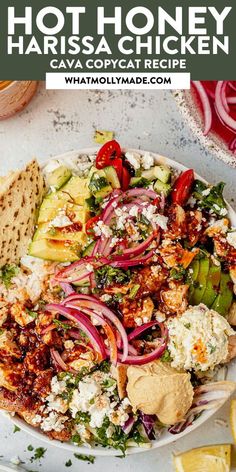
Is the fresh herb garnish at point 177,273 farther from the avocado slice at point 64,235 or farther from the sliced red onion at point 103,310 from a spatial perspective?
the avocado slice at point 64,235

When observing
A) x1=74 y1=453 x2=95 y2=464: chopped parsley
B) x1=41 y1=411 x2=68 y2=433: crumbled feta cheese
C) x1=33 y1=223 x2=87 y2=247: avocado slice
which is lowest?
x1=74 y1=453 x2=95 y2=464: chopped parsley

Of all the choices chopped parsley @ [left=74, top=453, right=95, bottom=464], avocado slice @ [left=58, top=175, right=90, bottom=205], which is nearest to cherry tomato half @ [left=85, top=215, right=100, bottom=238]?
avocado slice @ [left=58, top=175, right=90, bottom=205]

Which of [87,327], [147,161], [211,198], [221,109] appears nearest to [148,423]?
[87,327]

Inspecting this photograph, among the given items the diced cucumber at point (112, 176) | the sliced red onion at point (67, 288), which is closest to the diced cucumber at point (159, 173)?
the diced cucumber at point (112, 176)

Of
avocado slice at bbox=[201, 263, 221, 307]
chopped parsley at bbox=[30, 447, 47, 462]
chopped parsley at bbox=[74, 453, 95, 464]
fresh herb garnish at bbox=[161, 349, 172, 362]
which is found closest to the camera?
fresh herb garnish at bbox=[161, 349, 172, 362]

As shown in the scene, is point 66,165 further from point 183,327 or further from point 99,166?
point 183,327

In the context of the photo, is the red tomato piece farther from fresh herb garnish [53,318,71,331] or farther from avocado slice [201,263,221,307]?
fresh herb garnish [53,318,71,331]

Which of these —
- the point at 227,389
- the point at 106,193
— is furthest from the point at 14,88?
the point at 227,389
